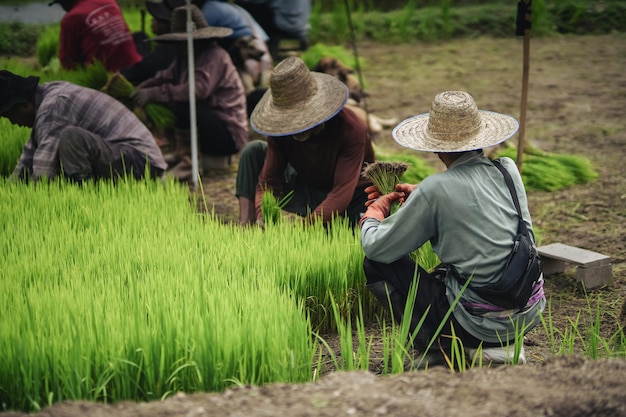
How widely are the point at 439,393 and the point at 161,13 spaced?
4210mm

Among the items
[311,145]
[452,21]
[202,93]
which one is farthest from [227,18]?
[452,21]

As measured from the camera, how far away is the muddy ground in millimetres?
1946

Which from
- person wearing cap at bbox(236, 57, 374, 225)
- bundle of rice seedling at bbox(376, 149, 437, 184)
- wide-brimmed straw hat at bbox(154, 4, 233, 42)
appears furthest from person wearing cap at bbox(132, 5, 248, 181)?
person wearing cap at bbox(236, 57, 374, 225)

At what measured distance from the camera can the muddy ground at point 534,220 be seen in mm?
1946

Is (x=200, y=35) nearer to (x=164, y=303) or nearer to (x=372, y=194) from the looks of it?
(x=372, y=194)

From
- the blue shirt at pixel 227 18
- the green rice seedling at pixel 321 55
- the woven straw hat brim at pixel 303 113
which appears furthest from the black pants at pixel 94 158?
the green rice seedling at pixel 321 55

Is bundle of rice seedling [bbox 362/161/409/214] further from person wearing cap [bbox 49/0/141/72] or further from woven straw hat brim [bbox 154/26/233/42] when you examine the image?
person wearing cap [bbox 49/0/141/72]

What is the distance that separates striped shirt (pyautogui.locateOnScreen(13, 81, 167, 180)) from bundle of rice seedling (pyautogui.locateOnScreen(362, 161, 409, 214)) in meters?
1.93

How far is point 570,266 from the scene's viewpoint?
158 inches

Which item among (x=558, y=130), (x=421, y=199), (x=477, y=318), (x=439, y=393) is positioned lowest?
(x=558, y=130)

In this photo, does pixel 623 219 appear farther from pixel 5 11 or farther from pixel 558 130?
pixel 5 11

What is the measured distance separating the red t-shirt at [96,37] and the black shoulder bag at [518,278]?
4056 mm

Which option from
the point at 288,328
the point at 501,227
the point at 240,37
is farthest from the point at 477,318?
the point at 240,37

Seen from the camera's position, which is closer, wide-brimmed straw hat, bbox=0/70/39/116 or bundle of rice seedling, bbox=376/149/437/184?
wide-brimmed straw hat, bbox=0/70/39/116
